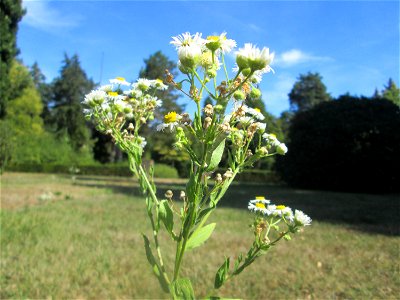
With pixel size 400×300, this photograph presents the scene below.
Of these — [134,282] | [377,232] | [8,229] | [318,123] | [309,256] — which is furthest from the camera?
[318,123]

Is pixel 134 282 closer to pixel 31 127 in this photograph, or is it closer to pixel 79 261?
pixel 79 261

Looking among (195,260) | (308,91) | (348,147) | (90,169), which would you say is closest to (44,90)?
A: (90,169)

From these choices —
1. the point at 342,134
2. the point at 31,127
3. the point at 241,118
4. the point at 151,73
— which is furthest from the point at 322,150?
the point at 31,127

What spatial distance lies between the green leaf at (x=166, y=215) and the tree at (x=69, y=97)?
1595 inches

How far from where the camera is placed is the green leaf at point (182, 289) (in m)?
1.20

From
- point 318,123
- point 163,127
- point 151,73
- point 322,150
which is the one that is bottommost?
point 163,127

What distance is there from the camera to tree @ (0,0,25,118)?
16.8 m

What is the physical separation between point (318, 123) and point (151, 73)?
68.5 ft

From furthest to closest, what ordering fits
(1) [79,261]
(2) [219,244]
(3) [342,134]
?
(3) [342,134]
(2) [219,244]
(1) [79,261]

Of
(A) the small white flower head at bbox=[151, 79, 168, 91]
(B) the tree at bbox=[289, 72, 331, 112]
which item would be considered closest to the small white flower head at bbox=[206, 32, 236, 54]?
(A) the small white flower head at bbox=[151, 79, 168, 91]

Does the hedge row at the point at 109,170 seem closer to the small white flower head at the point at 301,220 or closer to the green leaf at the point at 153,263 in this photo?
the small white flower head at the point at 301,220

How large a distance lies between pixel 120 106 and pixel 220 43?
46cm

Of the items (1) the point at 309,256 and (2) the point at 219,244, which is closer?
(1) the point at 309,256

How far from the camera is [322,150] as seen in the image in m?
15.6
